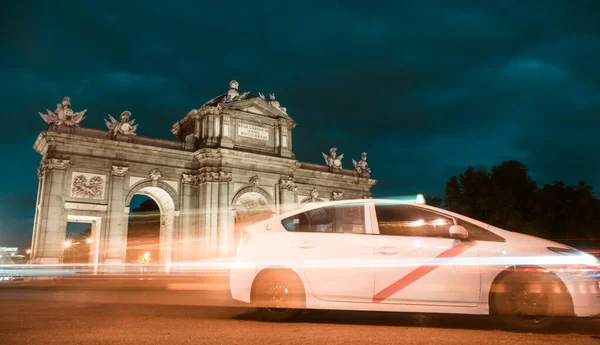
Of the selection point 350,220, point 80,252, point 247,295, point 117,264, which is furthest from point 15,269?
point 80,252

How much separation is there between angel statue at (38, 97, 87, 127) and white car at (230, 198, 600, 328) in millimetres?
23859

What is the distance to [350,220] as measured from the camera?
6.54 metres

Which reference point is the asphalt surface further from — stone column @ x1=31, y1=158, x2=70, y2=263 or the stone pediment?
the stone pediment

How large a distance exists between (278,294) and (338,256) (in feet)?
3.57

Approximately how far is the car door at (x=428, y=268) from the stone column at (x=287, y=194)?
84.6 ft

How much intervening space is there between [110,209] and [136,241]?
3073cm

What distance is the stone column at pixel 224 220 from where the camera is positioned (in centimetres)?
2892

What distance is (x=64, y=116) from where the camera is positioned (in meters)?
26.6

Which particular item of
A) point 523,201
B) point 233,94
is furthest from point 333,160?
point 523,201

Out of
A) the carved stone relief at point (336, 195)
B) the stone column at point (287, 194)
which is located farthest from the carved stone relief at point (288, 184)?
the carved stone relief at point (336, 195)

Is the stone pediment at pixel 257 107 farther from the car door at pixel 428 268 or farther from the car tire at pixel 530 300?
the car tire at pixel 530 300

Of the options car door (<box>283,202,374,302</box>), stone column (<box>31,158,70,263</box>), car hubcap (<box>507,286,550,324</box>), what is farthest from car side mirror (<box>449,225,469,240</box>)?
stone column (<box>31,158,70,263</box>)

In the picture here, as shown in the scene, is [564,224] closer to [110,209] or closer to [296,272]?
[110,209]

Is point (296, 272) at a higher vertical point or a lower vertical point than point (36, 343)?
higher
